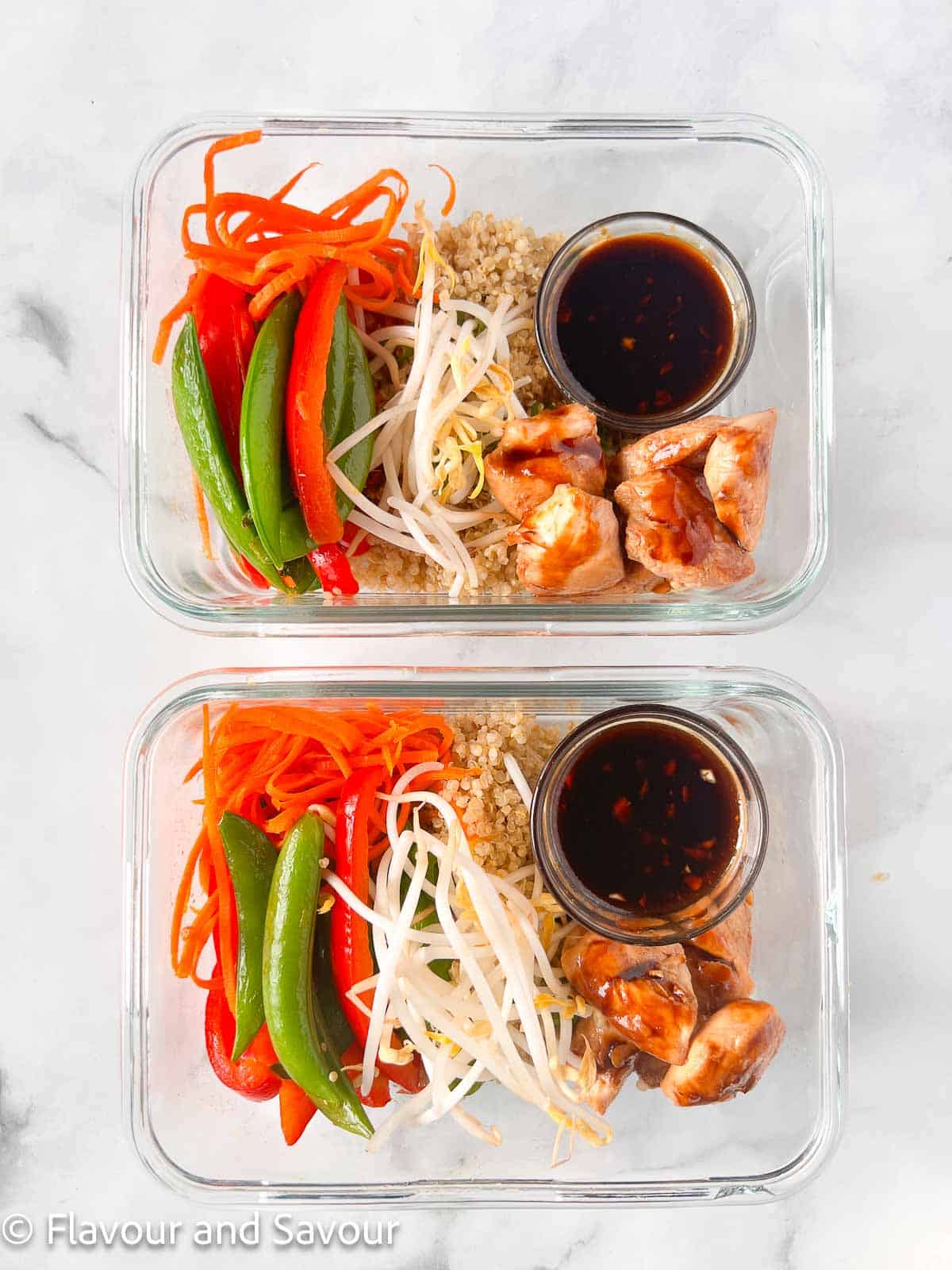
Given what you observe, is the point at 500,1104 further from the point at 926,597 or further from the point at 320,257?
the point at 320,257

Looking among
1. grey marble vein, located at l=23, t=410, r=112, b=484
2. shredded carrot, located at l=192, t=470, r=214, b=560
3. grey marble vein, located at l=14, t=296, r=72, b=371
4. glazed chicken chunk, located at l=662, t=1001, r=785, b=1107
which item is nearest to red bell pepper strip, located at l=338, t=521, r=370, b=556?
shredded carrot, located at l=192, t=470, r=214, b=560

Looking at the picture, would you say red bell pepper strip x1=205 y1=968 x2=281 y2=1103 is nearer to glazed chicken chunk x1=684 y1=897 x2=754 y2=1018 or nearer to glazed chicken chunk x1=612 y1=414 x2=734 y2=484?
glazed chicken chunk x1=684 y1=897 x2=754 y2=1018

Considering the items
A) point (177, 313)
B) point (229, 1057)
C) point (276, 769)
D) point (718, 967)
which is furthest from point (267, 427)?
point (718, 967)

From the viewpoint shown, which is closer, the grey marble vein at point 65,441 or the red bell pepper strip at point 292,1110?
the red bell pepper strip at point 292,1110

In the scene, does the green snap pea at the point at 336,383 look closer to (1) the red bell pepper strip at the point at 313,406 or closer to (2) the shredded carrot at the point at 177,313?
(1) the red bell pepper strip at the point at 313,406

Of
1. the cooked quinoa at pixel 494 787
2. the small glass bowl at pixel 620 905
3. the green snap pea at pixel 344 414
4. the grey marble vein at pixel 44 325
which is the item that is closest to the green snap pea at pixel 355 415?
the green snap pea at pixel 344 414
